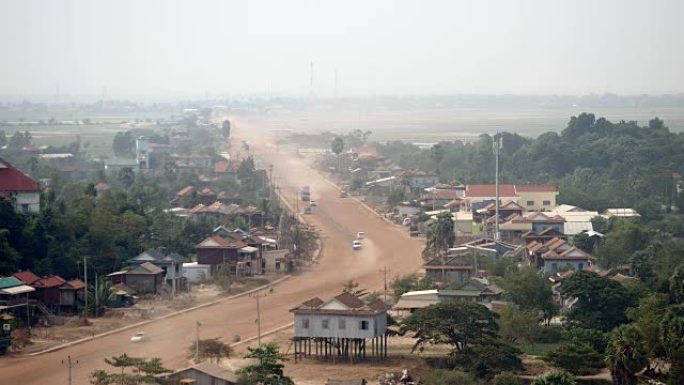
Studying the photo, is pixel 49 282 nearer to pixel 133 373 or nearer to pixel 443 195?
pixel 133 373

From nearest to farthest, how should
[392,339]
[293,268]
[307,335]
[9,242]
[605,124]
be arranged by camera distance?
[307,335] → [392,339] → [9,242] → [293,268] → [605,124]

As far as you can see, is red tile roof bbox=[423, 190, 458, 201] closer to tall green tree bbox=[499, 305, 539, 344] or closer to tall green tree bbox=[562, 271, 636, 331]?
tall green tree bbox=[562, 271, 636, 331]

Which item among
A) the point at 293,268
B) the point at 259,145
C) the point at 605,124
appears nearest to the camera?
the point at 293,268

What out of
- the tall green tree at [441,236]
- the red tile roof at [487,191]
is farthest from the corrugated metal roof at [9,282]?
the red tile roof at [487,191]

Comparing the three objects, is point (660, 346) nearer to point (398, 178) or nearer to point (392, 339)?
point (392, 339)

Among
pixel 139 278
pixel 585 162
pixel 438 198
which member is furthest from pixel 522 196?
pixel 139 278

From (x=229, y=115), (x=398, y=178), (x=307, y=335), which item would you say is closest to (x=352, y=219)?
(x=398, y=178)

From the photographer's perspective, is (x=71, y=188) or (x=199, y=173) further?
(x=199, y=173)
